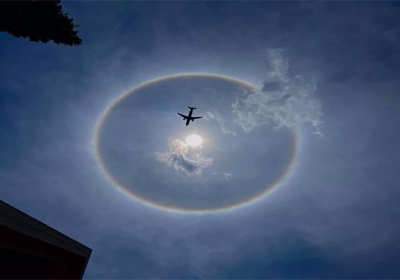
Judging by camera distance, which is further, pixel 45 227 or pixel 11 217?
pixel 45 227

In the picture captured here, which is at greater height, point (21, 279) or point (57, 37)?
point (57, 37)

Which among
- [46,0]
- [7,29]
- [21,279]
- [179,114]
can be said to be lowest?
[21,279]

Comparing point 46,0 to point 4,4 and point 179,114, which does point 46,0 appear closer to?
point 4,4

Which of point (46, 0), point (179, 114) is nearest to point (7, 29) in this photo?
point (46, 0)

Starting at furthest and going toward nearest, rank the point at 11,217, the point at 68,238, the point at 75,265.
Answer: the point at 75,265, the point at 68,238, the point at 11,217

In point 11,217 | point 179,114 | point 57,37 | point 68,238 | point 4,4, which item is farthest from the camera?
point 179,114

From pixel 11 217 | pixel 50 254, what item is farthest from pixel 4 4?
pixel 50 254
